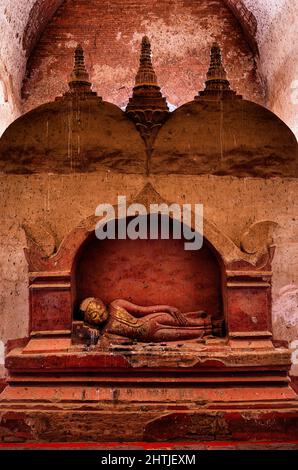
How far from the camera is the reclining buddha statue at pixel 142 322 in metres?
4.45

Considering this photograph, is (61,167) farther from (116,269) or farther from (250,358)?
(250,358)

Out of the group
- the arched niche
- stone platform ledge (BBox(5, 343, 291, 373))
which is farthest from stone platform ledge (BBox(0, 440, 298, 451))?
the arched niche

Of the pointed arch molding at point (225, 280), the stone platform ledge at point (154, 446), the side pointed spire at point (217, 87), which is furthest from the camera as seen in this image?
the side pointed spire at point (217, 87)

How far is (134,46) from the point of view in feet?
25.5

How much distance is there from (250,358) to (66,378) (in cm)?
135

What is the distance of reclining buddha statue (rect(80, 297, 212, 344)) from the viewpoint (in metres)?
4.45

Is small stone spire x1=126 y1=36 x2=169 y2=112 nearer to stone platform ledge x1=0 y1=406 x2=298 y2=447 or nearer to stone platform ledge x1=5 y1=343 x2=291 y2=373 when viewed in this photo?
stone platform ledge x1=5 y1=343 x2=291 y2=373

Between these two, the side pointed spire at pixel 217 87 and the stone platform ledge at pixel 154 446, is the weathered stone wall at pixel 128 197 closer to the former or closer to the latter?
the side pointed spire at pixel 217 87

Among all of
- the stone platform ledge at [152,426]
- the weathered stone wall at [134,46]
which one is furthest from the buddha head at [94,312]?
the weathered stone wall at [134,46]

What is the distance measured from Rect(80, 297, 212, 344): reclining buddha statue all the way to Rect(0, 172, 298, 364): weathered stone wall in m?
0.53

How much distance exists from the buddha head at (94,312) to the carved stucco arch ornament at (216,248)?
31 cm

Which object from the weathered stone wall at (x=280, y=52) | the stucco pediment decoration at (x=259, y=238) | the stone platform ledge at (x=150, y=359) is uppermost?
the weathered stone wall at (x=280, y=52)

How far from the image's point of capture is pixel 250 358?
4172 millimetres

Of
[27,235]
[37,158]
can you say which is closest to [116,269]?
[27,235]
